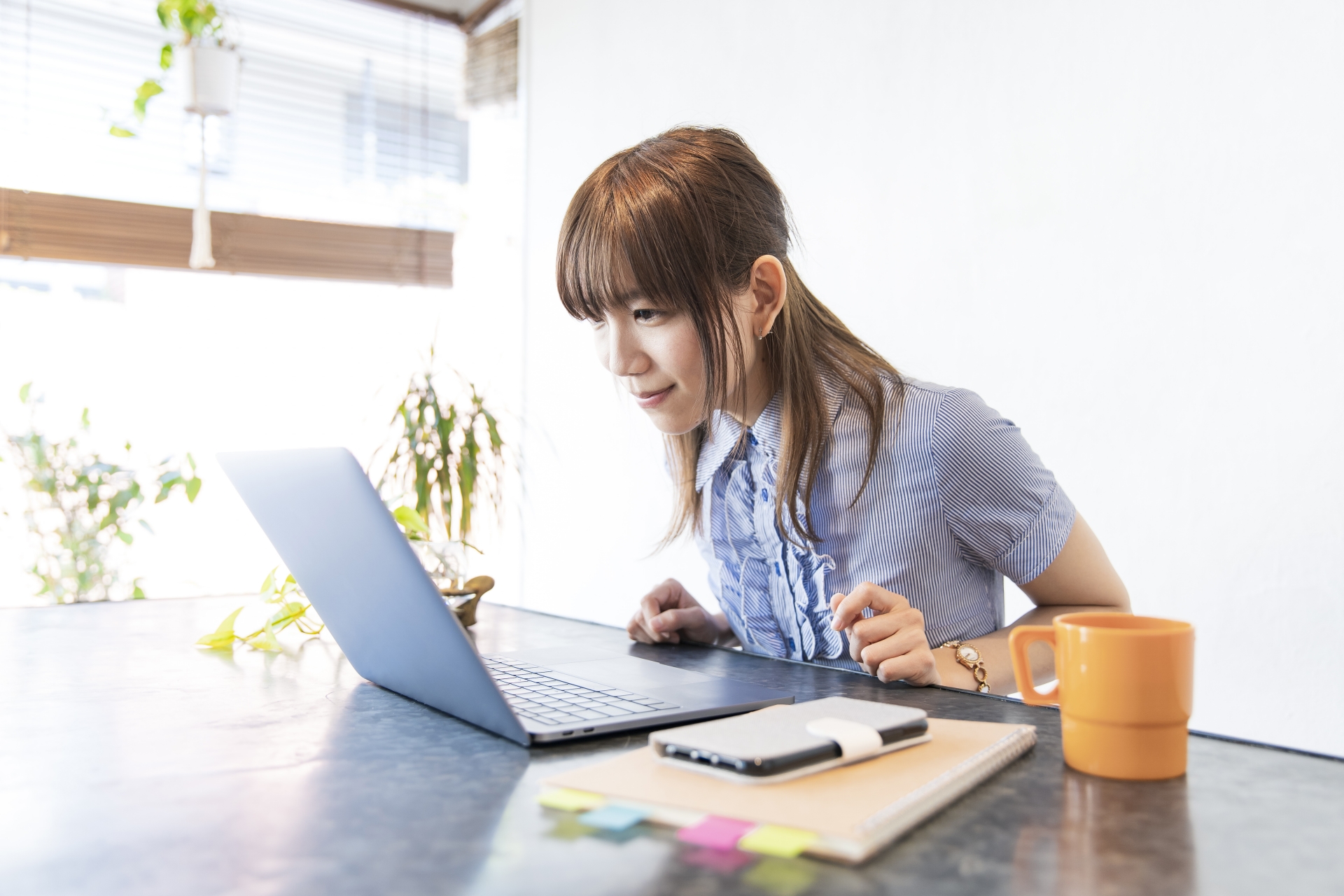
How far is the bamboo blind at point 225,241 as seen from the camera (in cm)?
305

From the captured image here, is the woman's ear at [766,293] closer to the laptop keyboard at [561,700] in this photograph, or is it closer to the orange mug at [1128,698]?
the laptop keyboard at [561,700]

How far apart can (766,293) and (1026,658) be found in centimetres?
62

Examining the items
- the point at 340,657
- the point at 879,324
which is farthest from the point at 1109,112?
the point at 340,657

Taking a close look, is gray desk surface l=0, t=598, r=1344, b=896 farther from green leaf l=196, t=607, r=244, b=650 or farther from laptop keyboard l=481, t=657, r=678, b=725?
green leaf l=196, t=607, r=244, b=650

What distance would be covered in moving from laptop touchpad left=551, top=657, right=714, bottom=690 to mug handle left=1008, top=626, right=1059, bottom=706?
0.28 metres

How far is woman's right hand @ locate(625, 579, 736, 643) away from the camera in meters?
1.15

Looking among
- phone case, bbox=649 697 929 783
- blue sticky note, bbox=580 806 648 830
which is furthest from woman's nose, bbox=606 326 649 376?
blue sticky note, bbox=580 806 648 830

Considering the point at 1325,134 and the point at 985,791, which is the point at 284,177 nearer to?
the point at 1325,134

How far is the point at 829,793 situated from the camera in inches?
21.8

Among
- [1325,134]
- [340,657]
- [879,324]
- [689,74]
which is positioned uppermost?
[689,74]

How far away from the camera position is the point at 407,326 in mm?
3756

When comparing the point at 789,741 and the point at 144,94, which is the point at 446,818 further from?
the point at 144,94

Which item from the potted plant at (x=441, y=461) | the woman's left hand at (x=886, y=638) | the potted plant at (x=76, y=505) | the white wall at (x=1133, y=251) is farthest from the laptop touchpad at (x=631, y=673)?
the potted plant at (x=76, y=505)

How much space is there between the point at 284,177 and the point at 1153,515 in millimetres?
2858
